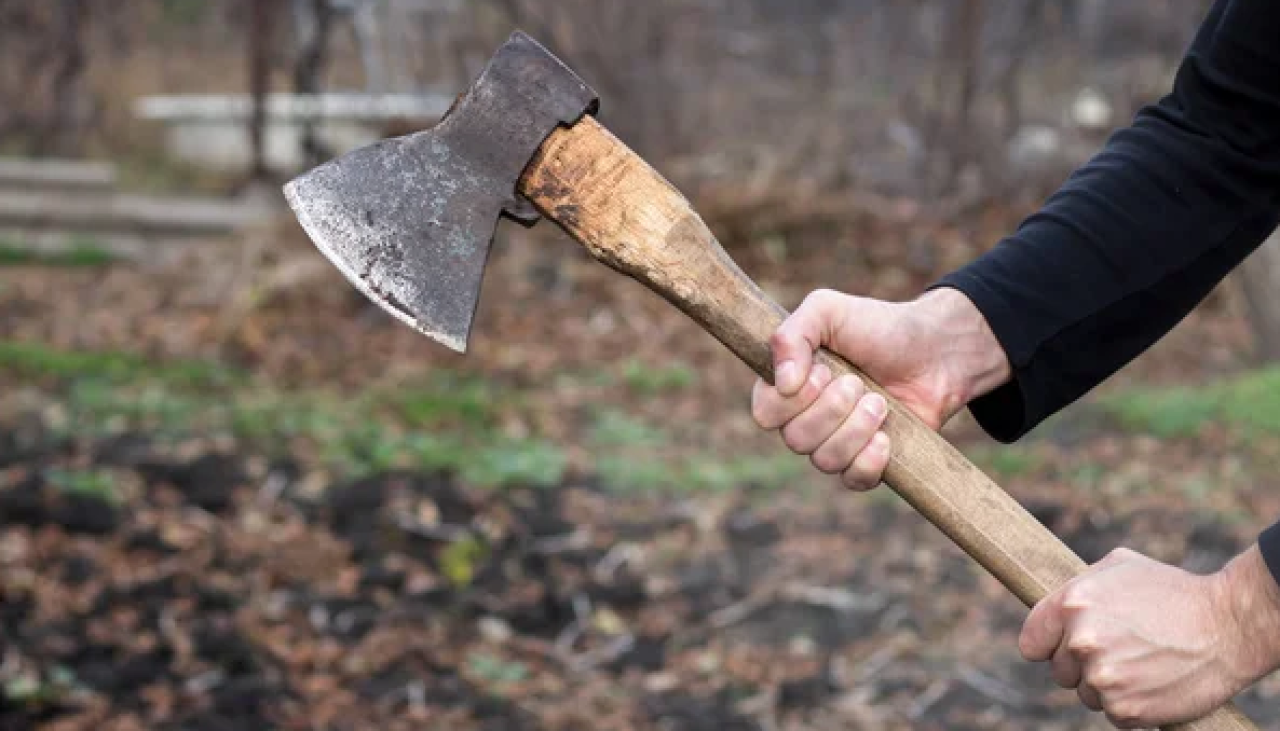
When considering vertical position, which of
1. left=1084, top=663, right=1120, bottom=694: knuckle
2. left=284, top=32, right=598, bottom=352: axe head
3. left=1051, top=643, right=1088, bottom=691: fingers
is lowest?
left=1051, top=643, right=1088, bottom=691: fingers

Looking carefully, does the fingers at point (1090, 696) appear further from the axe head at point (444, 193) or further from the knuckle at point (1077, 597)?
the axe head at point (444, 193)

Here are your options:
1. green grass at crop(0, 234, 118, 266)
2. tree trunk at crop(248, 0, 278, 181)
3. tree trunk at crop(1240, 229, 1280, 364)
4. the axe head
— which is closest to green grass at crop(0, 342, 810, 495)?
green grass at crop(0, 234, 118, 266)

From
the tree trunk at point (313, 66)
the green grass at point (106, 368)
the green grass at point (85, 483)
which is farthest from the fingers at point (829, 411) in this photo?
the tree trunk at point (313, 66)

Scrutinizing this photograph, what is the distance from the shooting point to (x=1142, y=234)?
6.76ft

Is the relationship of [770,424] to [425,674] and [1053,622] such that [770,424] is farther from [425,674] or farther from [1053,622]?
[425,674]

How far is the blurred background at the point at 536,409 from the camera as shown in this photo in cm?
432

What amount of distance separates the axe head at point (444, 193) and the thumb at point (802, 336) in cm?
41

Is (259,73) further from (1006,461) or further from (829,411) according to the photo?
(829,411)

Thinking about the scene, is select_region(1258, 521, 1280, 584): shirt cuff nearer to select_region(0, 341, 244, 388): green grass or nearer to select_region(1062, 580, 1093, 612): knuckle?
select_region(1062, 580, 1093, 612): knuckle

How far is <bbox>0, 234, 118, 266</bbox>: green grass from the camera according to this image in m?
9.57

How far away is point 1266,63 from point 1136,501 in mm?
3879

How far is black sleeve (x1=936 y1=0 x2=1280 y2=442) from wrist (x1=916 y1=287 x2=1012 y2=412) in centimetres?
3

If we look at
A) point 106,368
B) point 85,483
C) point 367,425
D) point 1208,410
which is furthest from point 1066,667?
point 106,368

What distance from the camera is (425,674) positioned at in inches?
168
